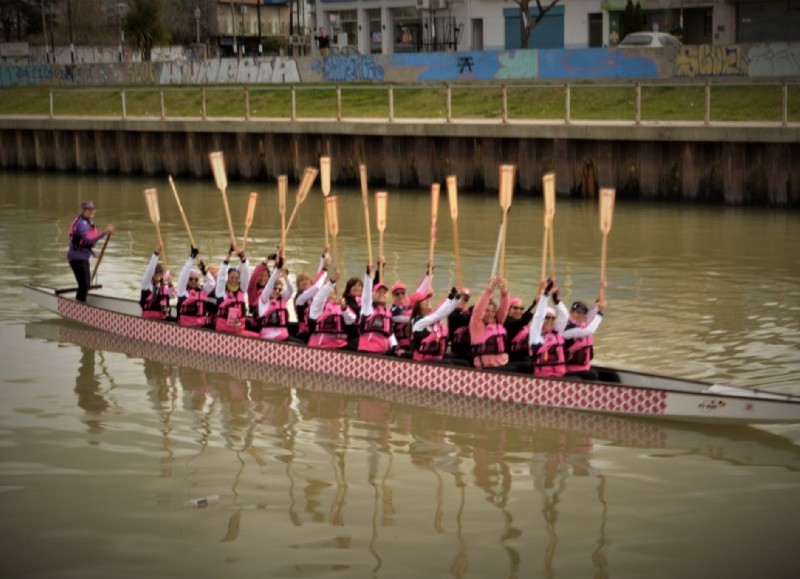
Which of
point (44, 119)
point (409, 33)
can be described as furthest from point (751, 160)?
point (409, 33)

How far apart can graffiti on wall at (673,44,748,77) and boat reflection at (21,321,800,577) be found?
24917mm

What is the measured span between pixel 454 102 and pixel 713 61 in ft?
24.7

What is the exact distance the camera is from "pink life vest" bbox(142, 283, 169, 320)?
17.4 m

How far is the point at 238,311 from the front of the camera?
54.0 feet

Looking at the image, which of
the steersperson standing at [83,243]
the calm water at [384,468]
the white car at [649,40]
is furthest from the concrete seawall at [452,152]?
the steersperson standing at [83,243]

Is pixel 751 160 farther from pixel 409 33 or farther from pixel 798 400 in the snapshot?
pixel 409 33

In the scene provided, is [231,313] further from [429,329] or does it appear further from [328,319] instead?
[429,329]

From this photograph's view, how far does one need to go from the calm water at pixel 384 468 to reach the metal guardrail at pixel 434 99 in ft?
42.4

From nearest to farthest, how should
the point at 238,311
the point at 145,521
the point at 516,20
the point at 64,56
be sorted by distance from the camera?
1. the point at 145,521
2. the point at 238,311
3. the point at 516,20
4. the point at 64,56

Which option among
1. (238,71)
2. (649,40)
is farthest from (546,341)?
(238,71)

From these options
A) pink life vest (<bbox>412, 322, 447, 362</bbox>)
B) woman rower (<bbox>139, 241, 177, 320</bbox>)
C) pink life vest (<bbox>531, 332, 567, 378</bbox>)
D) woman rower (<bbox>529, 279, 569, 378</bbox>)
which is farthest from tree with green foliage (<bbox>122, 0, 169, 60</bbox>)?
pink life vest (<bbox>531, 332, 567, 378</bbox>)

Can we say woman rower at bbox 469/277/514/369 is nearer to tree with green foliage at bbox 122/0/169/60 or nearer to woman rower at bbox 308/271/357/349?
woman rower at bbox 308/271/357/349

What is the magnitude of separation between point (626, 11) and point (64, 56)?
3238 cm

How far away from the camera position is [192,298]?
16781 mm
